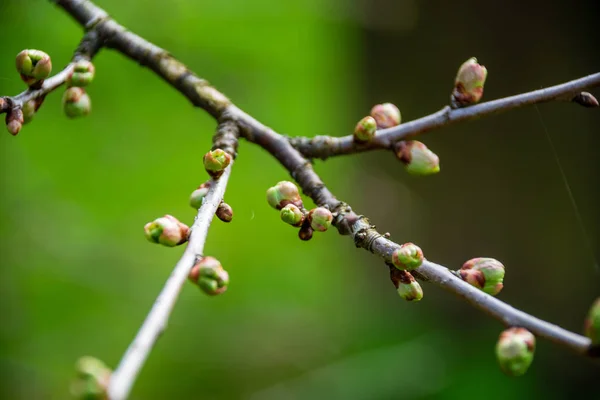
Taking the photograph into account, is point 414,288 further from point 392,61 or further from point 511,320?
point 392,61

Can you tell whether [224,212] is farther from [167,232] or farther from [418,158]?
[418,158]

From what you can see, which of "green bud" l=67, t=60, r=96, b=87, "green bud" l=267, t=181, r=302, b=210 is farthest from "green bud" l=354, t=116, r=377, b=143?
"green bud" l=67, t=60, r=96, b=87

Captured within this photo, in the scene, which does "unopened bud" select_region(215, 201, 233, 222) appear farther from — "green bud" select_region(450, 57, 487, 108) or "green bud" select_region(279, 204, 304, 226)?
"green bud" select_region(450, 57, 487, 108)

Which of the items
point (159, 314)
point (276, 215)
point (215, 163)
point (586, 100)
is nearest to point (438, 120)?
point (586, 100)

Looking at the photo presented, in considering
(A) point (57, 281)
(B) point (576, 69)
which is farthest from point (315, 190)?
(A) point (57, 281)

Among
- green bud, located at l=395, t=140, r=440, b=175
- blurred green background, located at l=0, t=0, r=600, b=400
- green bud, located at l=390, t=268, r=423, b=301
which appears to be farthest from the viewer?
blurred green background, located at l=0, t=0, r=600, b=400
